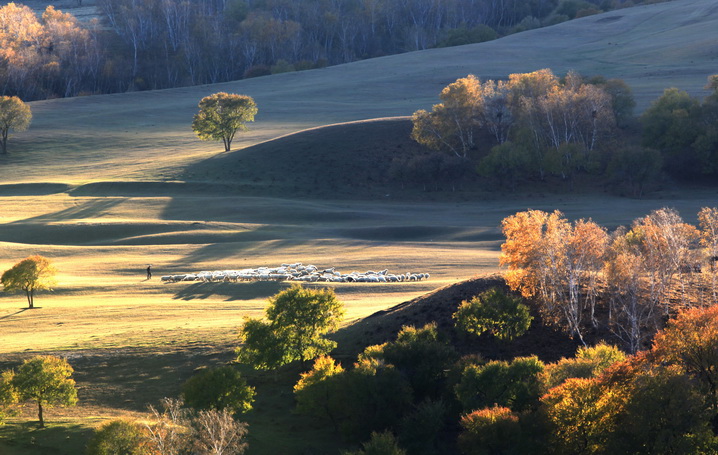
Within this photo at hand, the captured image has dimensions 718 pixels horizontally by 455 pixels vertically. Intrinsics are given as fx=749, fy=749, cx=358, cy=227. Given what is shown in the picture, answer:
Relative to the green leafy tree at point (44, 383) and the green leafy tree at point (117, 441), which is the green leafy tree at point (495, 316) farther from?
the green leafy tree at point (44, 383)

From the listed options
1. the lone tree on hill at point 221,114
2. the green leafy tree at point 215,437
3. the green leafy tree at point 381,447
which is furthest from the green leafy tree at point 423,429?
the lone tree on hill at point 221,114

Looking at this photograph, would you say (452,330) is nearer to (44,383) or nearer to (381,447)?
(381,447)

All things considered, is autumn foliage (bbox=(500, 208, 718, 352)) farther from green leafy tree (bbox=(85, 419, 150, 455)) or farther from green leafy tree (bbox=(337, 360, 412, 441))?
green leafy tree (bbox=(85, 419, 150, 455))

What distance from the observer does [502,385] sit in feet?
107

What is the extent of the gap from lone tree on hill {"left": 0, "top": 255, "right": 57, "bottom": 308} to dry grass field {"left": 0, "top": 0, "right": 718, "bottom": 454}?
1.20 m

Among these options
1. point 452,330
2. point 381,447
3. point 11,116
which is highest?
point 11,116

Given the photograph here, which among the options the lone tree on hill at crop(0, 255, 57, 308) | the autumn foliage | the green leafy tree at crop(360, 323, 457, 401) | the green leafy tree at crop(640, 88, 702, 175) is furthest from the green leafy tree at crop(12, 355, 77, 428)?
the green leafy tree at crop(640, 88, 702, 175)

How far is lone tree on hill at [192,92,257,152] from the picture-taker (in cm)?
11131

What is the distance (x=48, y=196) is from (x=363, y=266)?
49367mm

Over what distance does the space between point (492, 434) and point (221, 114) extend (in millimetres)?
91129

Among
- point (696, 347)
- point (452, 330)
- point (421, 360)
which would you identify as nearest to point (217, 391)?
point (421, 360)

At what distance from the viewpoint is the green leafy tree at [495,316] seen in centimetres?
3872

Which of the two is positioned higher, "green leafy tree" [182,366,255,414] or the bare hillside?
the bare hillside

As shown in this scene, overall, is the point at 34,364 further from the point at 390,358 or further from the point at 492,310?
the point at 492,310
